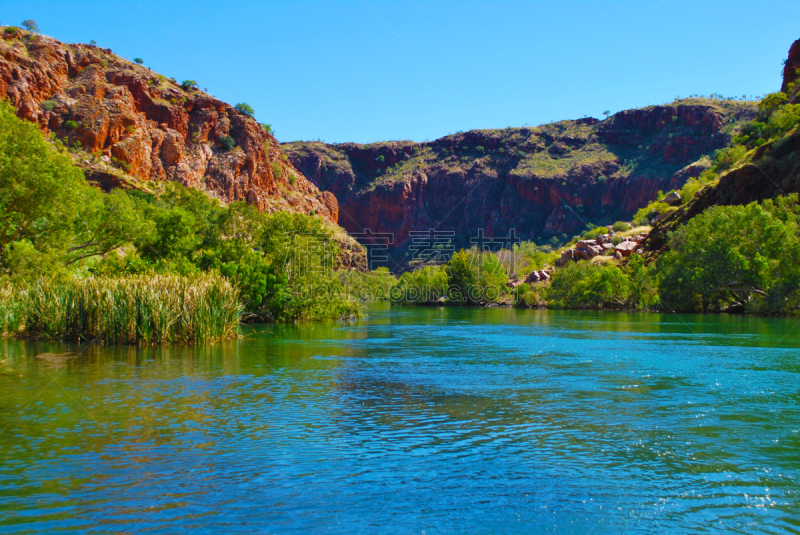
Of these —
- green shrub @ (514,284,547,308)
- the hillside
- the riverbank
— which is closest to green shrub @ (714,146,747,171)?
the hillside

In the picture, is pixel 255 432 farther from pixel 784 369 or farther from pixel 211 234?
pixel 211 234

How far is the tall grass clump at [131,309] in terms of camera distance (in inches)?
1098

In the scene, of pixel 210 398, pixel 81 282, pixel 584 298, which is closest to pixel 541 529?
pixel 210 398

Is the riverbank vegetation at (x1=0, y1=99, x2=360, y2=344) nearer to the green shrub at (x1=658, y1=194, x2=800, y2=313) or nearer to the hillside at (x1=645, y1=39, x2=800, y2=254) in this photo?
the green shrub at (x1=658, y1=194, x2=800, y2=313)

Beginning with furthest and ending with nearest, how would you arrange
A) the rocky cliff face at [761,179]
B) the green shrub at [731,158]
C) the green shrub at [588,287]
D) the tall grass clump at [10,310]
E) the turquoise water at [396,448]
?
the green shrub at [731,158] < the green shrub at [588,287] < the rocky cliff face at [761,179] < the tall grass clump at [10,310] < the turquoise water at [396,448]

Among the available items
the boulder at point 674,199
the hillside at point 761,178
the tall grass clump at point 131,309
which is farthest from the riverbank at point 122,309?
the boulder at point 674,199

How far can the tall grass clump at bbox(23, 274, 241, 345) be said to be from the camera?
91.5 feet

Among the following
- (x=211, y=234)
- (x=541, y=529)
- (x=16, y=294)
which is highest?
(x=211, y=234)

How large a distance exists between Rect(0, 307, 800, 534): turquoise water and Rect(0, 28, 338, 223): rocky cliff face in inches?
4115

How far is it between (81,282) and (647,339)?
1199 inches

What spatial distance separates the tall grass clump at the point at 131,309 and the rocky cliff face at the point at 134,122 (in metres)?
87.9

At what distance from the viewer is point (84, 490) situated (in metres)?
8.99

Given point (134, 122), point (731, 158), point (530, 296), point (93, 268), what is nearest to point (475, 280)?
point (530, 296)

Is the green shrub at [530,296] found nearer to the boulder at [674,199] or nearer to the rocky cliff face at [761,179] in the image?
the rocky cliff face at [761,179]
